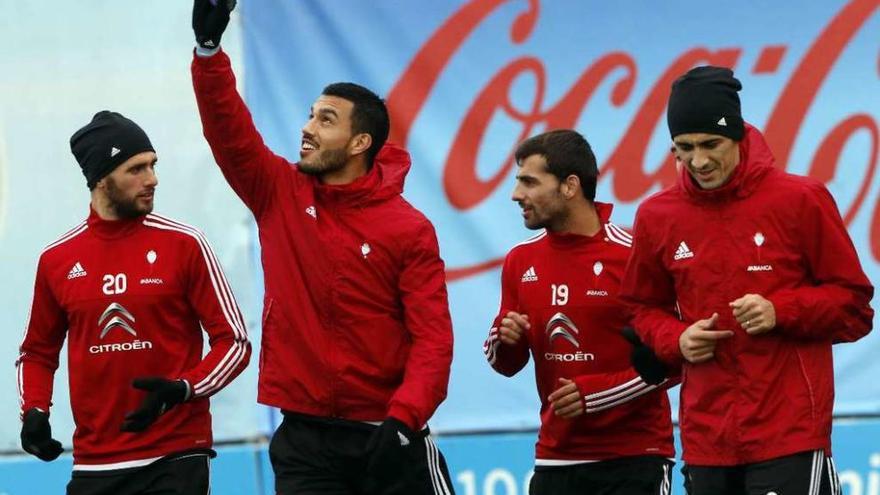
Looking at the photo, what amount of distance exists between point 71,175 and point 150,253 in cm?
227

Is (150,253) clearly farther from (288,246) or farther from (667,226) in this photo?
(667,226)

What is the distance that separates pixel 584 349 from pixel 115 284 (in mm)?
1602

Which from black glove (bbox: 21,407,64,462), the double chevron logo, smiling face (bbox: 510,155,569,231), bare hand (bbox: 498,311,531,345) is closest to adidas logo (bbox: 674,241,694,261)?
bare hand (bbox: 498,311,531,345)

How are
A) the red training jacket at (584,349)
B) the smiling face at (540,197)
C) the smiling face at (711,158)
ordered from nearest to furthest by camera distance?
1. the smiling face at (711,158)
2. the red training jacket at (584,349)
3. the smiling face at (540,197)

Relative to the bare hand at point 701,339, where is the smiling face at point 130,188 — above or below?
above

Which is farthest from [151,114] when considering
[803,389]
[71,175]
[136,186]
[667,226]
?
[803,389]

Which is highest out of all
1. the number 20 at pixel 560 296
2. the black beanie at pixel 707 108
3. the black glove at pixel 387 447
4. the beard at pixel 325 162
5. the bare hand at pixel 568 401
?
the black beanie at pixel 707 108

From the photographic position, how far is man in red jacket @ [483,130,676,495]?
19.5 ft

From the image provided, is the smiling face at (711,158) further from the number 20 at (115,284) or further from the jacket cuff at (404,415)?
the number 20 at (115,284)

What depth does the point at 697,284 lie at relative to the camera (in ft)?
17.4

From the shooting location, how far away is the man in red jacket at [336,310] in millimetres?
5492

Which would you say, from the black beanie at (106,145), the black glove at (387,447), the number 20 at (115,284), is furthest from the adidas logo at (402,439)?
the black beanie at (106,145)

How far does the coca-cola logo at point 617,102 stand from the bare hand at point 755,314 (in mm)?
2880

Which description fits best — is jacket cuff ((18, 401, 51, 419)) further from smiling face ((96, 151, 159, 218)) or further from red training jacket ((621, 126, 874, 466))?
red training jacket ((621, 126, 874, 466))
